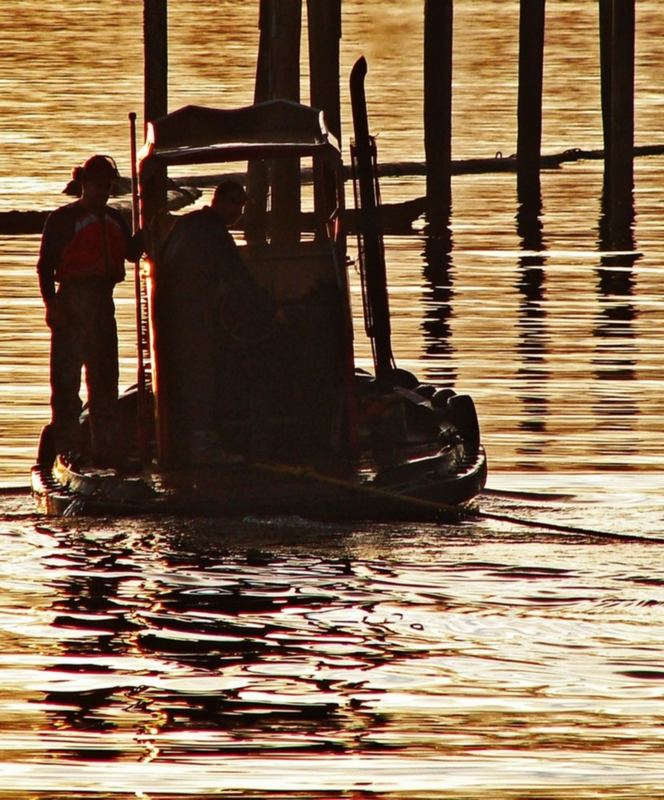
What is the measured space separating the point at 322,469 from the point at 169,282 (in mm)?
1156

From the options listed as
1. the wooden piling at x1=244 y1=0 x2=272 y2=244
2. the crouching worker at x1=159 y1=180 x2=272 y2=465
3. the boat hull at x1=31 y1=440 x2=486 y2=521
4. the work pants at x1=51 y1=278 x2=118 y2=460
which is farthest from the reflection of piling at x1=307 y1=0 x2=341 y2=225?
the boat hull at x1=31 y1=440 x2=486 y2=521

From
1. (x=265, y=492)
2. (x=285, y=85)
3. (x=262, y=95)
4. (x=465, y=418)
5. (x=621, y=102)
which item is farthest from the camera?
(x=262, y=95)

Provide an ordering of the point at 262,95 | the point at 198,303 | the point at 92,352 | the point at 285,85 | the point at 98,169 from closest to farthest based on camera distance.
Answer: the point at 198,303, the point at 98,169, the point at 92,352, the point at 285,85, the point at 262,95

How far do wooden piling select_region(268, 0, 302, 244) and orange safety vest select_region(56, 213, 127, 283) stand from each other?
9128 mm

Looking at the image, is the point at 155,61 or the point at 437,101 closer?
the point at 155,61

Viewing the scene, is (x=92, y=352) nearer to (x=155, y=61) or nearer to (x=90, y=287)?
(x=90, y=287)

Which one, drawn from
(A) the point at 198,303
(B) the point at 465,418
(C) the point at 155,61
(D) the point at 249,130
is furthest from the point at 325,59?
(A) the point at 198,303

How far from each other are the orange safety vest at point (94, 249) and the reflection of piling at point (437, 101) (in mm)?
15273

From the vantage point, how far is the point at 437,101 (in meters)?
27.5

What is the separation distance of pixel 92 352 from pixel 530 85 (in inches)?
663

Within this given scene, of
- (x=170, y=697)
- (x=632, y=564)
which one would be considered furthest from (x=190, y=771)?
(x=632, y=564)

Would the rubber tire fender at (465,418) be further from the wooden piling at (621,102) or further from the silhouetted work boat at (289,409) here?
the wooden piling at (621,102)

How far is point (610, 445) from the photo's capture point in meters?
13.8

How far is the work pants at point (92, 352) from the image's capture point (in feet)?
40.1
